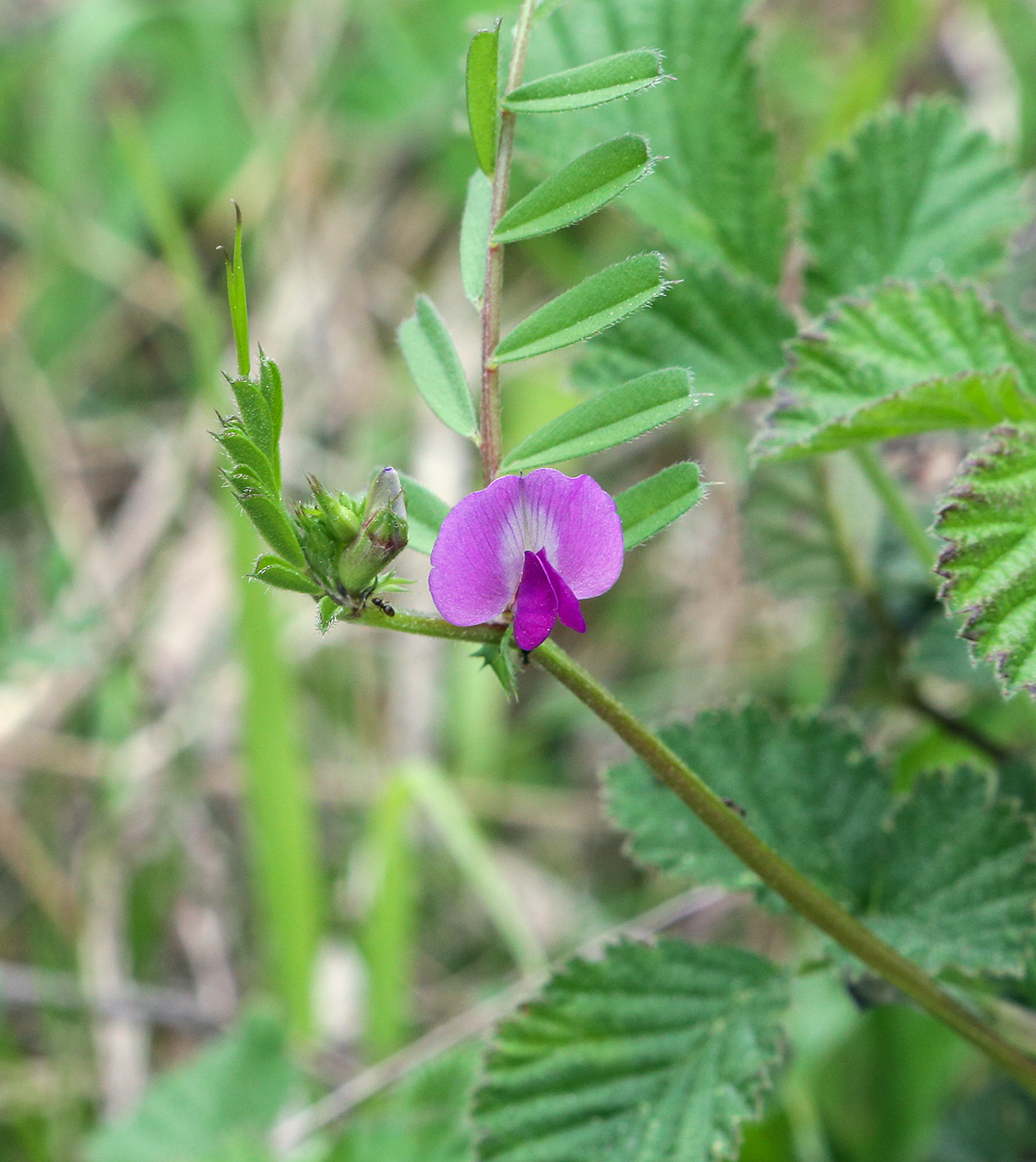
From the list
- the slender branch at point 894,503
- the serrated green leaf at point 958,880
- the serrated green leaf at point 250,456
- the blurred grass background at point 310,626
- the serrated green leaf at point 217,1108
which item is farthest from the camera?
the blurred grass background at point 310,626

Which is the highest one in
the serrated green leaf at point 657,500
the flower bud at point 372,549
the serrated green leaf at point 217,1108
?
the flower bud at point 372,549

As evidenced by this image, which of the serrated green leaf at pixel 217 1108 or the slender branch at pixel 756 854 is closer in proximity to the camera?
the slender branch at pixel 756 854

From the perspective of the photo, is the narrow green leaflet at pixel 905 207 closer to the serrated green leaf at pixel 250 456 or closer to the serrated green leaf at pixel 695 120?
the serrated green leaf at pixel 695 120

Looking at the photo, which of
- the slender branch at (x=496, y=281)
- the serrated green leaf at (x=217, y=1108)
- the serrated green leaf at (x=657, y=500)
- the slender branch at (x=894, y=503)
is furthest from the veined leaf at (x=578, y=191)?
the serrated green leaf at (x=217, y=1108)

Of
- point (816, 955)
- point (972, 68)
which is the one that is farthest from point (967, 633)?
point (972, 68)

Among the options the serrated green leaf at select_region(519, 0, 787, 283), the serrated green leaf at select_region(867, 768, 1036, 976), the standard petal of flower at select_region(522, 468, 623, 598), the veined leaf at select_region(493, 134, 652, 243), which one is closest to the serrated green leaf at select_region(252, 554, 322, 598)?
the standard petal of flower at select_region(522, 468, 623, 598)

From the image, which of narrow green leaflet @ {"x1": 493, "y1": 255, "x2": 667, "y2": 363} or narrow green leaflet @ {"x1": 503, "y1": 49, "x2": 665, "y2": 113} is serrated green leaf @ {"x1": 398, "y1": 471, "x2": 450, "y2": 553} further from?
narrow green leaflet @ {"x1": 503, "y1": 49, "x2": 665, "y2": 113}

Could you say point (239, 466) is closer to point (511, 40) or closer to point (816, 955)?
point (511, 40)

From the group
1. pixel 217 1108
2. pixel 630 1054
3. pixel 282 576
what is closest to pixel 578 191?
pixel 282 576
